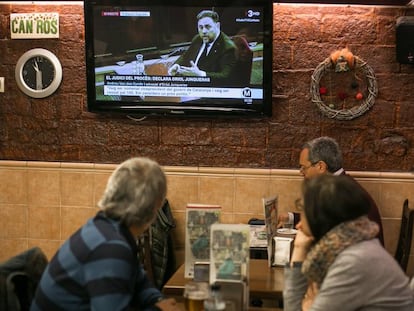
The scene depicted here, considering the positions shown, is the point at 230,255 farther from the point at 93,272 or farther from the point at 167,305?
the point at 93,272

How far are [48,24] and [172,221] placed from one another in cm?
165

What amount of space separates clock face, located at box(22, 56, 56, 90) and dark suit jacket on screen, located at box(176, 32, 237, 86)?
938mm

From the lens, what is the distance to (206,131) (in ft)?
14.3

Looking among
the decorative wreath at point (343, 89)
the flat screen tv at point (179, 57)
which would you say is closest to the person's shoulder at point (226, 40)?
the flat screen tv at point (179, 57)

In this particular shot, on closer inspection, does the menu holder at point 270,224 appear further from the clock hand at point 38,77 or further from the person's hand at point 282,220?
the clock hand at point 38,77

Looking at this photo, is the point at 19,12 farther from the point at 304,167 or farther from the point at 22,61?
the point at 304,167

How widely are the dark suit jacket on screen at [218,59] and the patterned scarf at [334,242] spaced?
239 cm

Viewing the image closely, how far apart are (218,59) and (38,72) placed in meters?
1.30

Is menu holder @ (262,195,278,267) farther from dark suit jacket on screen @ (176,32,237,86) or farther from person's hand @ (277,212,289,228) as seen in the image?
dark suit jacket on screen @ (176,32,237,86)

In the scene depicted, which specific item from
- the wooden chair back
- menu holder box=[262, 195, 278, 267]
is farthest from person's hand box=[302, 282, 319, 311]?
the wooden chair back

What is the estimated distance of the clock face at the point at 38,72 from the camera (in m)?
4.42

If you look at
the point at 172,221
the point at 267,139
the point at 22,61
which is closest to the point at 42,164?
the point at 22,61

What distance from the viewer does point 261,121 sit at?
4.32m

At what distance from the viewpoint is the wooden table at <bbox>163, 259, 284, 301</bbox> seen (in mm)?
2582
